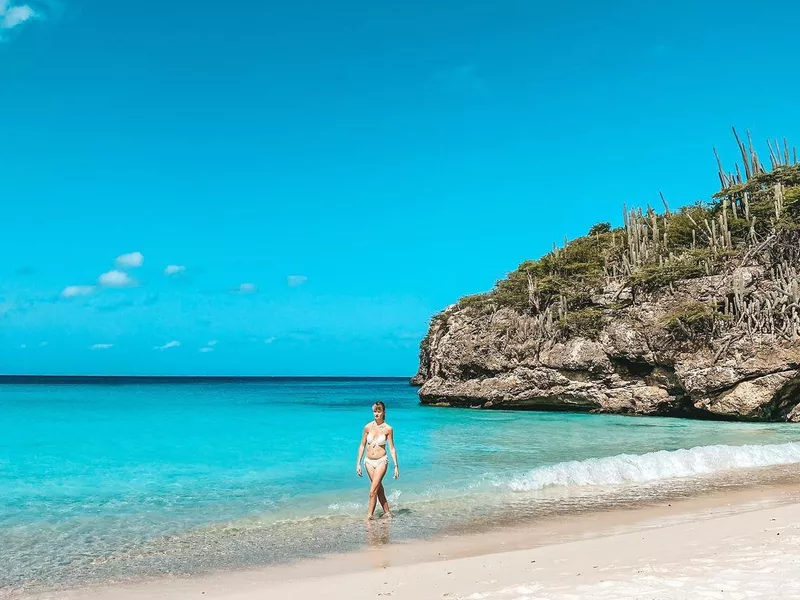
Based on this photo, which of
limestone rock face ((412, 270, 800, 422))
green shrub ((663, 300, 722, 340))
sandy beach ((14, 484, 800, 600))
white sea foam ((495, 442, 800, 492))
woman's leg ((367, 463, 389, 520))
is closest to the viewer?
sandy beach ((14, 484, 800, 600))

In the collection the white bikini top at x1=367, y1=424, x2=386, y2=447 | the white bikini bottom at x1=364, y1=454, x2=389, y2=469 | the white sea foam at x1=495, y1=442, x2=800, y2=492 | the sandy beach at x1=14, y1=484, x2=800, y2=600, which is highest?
the white bikini top at x1=367, y1=424, x2=386, y2=447

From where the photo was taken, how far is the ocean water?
7.94 m

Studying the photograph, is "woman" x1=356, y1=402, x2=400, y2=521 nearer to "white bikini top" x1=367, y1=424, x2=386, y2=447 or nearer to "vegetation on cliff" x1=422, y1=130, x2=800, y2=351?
"white bikini top" x1=367, y1=424, x2=386, y2=447

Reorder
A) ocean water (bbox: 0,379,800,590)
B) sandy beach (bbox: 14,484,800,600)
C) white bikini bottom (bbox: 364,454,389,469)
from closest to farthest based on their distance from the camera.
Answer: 1. sandy beach (bbox: 14,484,800,600)
2. ocean water (bbox: 0,379,800,590)
3. white bikini bottom (bbox: 364,454,389,469)

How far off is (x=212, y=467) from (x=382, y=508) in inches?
261

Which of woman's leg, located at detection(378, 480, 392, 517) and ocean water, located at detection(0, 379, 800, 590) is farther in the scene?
woman's leg, located at detection(378, 480, 392, 517)

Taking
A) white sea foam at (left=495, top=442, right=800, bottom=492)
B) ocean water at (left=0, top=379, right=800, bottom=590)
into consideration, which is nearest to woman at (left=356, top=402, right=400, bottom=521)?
ocean water at (left=0, top=379, right=800, bottom=590)

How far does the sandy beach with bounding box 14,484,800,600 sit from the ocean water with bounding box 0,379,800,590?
0.69m

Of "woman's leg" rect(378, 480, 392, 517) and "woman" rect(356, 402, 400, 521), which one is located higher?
"woman" rect(356, 402, 400, 521)

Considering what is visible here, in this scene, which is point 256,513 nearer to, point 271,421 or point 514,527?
point 514,527

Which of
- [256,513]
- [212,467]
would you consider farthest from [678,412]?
[256,513]

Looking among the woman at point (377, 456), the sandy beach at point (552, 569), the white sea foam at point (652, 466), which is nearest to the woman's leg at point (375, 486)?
the woman at point (377, 456)

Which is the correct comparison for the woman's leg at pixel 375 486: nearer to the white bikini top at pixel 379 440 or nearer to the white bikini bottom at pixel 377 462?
the white bikini bottom at pixel 377 462

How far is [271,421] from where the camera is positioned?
28797 mm
